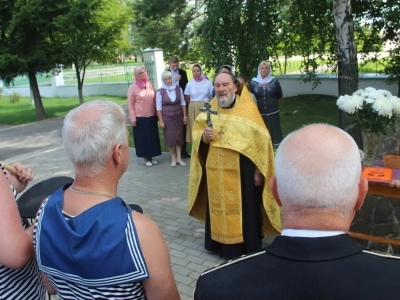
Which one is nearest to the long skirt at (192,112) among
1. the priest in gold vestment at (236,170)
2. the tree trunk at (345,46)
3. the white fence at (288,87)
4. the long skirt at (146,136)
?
the long skirt at (146,136)

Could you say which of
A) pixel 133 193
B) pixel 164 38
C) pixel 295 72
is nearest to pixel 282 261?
pixel 133 193

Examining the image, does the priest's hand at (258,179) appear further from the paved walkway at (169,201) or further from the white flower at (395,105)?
the white flower at (395,105)

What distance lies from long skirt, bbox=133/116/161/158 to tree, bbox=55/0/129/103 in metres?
7.20

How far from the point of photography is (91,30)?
1434 centimetres

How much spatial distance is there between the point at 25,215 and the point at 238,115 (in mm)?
2232

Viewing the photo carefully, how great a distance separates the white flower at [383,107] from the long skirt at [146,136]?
4.71m

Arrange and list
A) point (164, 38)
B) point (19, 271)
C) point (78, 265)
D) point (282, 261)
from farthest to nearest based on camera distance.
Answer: point (164, 38)
point (19, 271)
point (78, 265)
point (282, 261)

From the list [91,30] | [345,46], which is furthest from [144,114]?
[91,30]

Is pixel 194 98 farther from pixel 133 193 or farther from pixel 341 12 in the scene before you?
pixel 341 12

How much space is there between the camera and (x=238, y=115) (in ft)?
12.2

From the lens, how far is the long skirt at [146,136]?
741cm

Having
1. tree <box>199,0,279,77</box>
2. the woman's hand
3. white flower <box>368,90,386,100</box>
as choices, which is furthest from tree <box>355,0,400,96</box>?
the woman's hand

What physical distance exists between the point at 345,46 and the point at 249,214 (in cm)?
413

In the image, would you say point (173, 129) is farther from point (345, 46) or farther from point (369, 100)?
point (369, 100)
